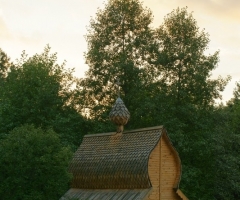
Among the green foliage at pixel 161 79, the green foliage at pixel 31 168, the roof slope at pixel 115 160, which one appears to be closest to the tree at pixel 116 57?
the green foliage at pixel 161 79

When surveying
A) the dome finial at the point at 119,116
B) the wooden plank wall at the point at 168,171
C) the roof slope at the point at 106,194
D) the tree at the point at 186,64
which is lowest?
the roof slope at the point at 106,194

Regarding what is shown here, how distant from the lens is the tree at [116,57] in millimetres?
59344

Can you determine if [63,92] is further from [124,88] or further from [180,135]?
[180,135]

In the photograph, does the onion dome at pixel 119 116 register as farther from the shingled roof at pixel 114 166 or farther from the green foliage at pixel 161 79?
the green foliage at pixel 161 79

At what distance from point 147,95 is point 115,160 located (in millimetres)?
17232

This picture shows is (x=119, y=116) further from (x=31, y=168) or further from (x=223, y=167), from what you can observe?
(x=223, y=167)

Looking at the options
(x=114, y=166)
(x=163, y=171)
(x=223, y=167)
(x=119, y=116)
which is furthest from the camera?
(x=223, y=167)

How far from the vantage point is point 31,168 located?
42.3 m

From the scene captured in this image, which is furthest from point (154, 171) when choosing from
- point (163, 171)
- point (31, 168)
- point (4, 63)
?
point (4, 63)

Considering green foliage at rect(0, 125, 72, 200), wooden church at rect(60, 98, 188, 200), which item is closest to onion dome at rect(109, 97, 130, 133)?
wooden church at rect(60, 98, 188, 200)

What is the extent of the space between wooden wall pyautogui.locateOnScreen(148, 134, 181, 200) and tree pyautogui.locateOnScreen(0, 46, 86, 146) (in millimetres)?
14874

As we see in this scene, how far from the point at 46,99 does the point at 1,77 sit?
1206 inches

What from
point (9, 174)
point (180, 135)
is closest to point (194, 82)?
point (180, 135)

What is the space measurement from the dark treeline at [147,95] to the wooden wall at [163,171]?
11614 mm
